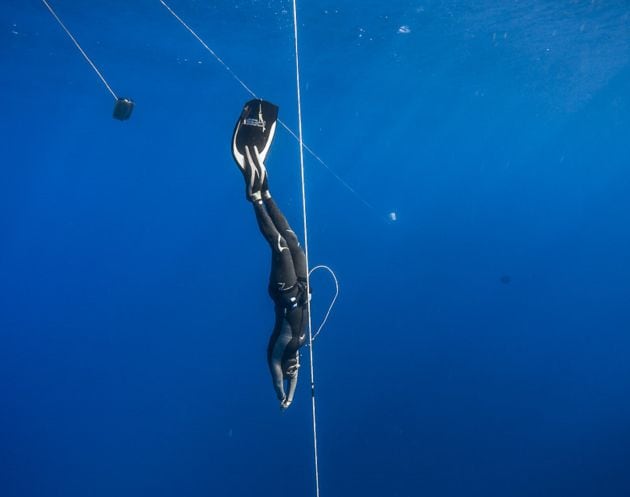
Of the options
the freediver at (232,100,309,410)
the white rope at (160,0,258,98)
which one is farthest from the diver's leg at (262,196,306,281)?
the white rope at (160,0,258,98)

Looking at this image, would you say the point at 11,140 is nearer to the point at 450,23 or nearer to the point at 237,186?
the point at 237,186

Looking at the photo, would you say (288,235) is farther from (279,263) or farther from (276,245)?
(279,263)

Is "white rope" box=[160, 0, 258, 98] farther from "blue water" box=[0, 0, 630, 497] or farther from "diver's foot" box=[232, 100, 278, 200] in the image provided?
"diver's foot" box=[232, 100, 278, 200]

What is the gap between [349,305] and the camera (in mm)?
14750

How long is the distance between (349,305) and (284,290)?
34.3ft

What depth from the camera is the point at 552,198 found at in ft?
106

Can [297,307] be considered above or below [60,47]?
below

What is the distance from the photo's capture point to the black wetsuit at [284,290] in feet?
14.7

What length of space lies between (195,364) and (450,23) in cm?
1189

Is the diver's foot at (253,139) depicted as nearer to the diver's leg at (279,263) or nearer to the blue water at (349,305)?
the diver's leg at (279,263)

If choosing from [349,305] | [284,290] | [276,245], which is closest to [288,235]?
[276,245]

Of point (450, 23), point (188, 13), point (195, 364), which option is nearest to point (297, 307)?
point (188, 13)

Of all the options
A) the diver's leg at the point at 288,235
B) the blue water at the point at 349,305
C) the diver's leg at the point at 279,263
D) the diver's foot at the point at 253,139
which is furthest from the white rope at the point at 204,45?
the diver's leg at the point at 279,263

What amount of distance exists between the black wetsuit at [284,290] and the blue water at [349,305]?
17.8ft
